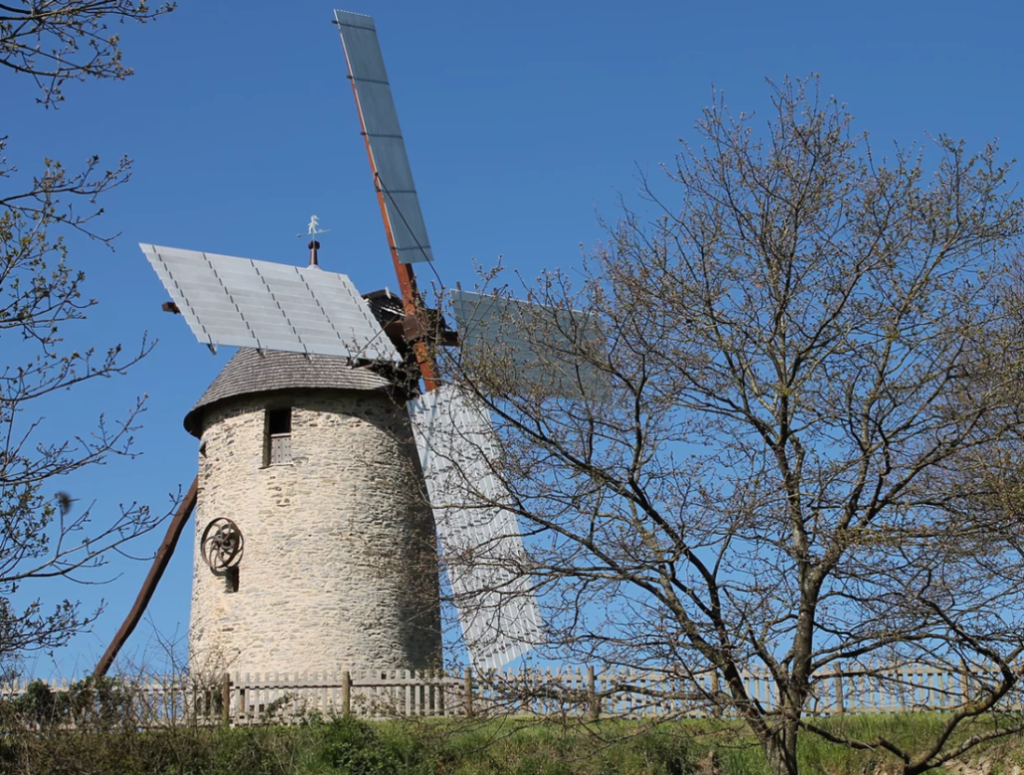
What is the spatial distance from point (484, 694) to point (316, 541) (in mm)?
9309

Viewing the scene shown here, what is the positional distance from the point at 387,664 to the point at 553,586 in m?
9.87

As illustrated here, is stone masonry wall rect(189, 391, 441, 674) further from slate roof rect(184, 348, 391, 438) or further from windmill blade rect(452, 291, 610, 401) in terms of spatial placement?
windmill blade rect(452, 291, 610, 401)

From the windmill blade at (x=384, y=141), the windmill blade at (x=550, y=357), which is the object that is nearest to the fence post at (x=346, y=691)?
the windmill blade at (x=384, y=141)

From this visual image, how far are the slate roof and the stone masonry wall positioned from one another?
0.21m

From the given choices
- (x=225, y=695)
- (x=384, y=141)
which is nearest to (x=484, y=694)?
(x=225, y=695)

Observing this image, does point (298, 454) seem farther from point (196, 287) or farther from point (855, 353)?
point (855, 353)

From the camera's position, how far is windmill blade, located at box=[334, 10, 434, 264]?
19.9 metres

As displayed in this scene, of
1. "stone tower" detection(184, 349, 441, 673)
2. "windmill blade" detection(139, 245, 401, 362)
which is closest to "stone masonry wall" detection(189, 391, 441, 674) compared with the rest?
"stone tower" detection(184, 349, 441, 673)

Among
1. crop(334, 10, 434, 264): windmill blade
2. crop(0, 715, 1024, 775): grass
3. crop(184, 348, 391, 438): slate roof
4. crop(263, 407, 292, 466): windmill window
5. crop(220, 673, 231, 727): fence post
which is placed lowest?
crop(0, 715, 1024, 775): grass

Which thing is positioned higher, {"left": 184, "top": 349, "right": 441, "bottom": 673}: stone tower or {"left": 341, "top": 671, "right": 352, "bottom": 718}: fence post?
{"left": 184, "top": 349, "right": 441, "bottom": 673}: stone tower

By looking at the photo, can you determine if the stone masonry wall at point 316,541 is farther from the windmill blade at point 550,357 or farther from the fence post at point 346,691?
the windmill blade at point 550,357

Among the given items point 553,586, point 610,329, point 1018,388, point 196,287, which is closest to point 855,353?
point 1018,388

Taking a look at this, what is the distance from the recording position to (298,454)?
60.4ft

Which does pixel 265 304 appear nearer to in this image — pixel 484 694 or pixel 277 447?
pixel 277 447
